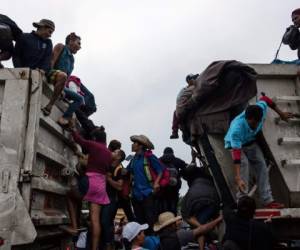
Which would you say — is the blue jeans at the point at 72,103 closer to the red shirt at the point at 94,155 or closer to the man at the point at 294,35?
the red shirt at the point at 94,155

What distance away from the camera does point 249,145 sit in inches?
144

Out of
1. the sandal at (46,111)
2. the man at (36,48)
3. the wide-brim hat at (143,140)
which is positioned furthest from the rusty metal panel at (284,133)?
the man at (36,48)

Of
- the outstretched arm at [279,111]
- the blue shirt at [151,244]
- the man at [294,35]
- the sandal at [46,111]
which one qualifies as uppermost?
the man at [294,35]

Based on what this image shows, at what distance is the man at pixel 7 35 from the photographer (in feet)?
11.4

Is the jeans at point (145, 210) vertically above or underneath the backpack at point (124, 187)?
underneath

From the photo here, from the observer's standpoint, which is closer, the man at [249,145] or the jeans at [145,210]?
the man at [249,145]

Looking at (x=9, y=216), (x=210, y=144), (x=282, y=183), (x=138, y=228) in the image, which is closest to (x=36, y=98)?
(x=9, y=216)

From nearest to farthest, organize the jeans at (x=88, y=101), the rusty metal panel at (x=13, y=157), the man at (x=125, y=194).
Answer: the rusty metal panel at (x=13, y=157), the man at (x=125, y=194), the jeans at (x=88, y=101)

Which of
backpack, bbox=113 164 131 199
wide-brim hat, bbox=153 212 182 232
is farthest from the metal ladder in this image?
backpack, bbox=113 164 131 199

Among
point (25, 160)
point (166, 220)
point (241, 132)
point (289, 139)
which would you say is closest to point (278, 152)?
point (289, 139)

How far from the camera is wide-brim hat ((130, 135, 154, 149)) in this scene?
4785 mm

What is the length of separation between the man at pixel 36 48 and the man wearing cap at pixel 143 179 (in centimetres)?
149

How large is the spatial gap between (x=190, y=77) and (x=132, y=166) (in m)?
1.26

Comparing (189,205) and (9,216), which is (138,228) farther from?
(9,216)
